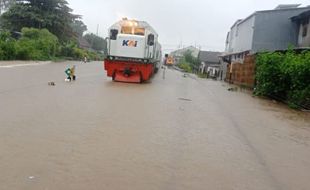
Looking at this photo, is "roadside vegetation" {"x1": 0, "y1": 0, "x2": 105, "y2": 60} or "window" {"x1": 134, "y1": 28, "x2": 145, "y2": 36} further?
"roadside vegetation" {"x1": 0, "y1": 0, "x2": 105, "y2": 60}

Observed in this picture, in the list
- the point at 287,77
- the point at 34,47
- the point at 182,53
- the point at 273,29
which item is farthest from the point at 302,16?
the point at 182,53

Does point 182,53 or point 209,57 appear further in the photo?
point 182,53

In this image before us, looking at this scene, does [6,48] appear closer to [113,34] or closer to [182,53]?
[113,34]

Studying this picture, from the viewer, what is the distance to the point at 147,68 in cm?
2605

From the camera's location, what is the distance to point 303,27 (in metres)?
38.6

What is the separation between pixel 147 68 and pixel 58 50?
4670cm

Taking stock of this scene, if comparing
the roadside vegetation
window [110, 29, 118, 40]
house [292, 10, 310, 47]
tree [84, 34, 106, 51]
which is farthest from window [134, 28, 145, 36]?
tree [84, 34, 106, 51]

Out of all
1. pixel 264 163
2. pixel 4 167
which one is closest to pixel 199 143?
pixel 264 163

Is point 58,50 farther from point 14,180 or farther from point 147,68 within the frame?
point 14,180

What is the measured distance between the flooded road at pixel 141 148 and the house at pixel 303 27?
23.6 metres

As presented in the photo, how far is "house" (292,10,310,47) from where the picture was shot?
36.1 metres

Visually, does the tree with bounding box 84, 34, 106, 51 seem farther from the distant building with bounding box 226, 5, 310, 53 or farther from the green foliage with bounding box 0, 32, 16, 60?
the distant building with bounding box 226, 5, 310, 53

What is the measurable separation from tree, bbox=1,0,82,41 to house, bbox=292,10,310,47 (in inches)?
1629

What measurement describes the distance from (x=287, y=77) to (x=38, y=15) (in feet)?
183
